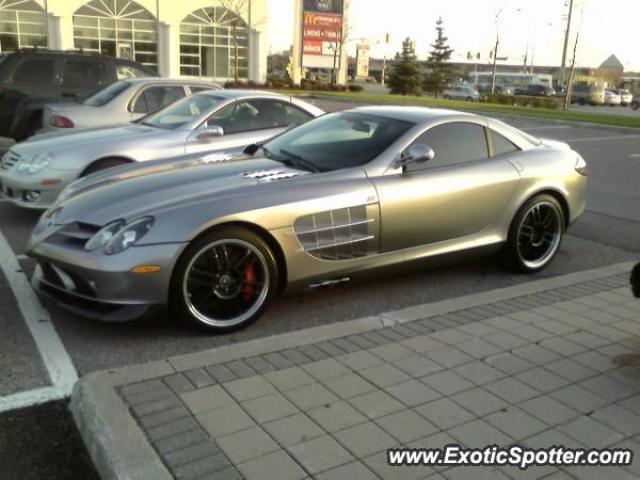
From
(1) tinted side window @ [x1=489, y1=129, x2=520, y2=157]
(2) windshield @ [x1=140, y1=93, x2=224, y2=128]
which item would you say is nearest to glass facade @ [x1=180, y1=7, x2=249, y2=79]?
(2) windshield @ [x1=140, y1=93, x2=224, y2=128]

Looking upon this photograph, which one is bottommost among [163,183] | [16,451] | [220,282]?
[16,451]

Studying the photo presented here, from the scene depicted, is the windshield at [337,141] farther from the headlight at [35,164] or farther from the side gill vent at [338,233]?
the headlight at [35,164]

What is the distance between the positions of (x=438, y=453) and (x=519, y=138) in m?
3.76

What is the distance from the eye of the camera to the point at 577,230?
7.60 metres

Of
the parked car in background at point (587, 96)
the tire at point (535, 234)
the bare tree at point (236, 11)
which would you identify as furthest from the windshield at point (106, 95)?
the parked car in background at point (587, 96)

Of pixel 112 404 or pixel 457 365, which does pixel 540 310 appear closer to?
pixel 457 365

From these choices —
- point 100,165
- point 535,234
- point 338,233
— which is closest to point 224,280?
point 338,233

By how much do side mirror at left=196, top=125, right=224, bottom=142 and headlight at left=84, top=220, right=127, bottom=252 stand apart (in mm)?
3036

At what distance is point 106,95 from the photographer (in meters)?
9.21

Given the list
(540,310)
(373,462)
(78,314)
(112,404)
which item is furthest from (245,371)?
(540,310)

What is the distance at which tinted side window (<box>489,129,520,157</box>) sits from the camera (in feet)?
18.4

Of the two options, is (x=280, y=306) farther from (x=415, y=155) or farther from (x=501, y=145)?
(x=501, y=145)

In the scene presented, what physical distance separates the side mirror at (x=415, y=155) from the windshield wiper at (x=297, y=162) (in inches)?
24.5

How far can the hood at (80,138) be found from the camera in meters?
6.95
